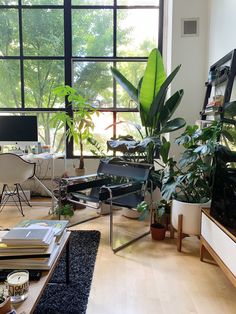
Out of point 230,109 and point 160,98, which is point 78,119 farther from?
point 230,109

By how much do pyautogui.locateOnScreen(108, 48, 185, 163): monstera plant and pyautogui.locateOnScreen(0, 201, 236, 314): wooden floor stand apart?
1.01m

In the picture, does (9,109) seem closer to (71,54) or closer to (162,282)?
(71,54)

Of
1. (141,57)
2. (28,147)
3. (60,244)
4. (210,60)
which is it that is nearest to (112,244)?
(60,244)

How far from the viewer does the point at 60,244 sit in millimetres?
1789

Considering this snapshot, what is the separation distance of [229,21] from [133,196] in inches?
80.9

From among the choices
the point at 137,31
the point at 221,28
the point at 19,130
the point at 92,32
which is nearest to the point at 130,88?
the point at 221,28

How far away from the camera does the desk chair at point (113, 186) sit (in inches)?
112

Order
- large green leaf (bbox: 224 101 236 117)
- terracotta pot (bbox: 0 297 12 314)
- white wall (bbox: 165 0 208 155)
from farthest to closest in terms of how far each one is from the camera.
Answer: white wall (bbox: 165 0 208 155) → large green leaf (bbox: 224 101 236 117) → terracotta pot (bbox: 0 297 12 314)

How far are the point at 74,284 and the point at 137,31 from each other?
3718mm

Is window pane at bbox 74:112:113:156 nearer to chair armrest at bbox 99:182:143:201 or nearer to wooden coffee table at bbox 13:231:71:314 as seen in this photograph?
chair armrest at bbox 99:182:143:201

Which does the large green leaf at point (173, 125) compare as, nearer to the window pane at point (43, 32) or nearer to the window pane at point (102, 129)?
the window pane at point (102, 129)

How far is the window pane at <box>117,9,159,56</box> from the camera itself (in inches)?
171

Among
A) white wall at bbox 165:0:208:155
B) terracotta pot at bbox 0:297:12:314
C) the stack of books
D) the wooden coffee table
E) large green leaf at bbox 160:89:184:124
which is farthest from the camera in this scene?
white wall at bbox 165:0:208:155

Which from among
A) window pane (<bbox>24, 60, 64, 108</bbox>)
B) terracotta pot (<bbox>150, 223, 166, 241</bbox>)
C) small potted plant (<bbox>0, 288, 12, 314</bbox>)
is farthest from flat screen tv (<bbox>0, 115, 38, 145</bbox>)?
small potted plant (<bbox>0, 288, 12, 314</bbox>)
